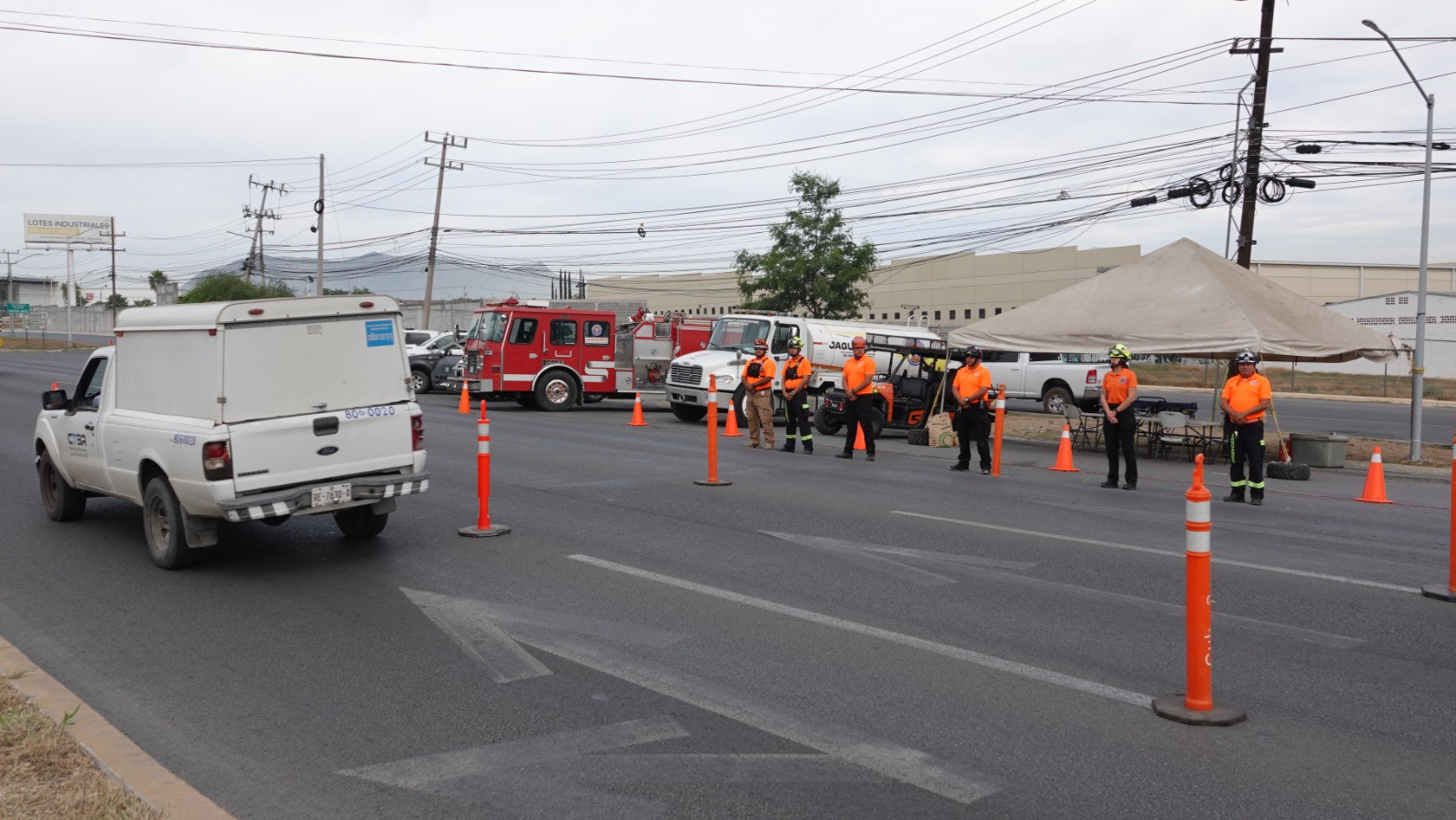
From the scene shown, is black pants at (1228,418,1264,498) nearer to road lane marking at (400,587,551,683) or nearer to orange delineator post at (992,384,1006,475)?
orange delineator post at (992,384,1006,475)

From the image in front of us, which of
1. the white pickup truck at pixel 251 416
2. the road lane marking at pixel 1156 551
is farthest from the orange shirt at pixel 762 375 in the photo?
the white pickup truck at pixel 251 416

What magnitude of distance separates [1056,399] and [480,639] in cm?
2372

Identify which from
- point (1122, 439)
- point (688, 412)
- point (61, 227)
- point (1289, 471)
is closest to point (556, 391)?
point (688, 412)

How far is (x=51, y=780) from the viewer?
4.33 meters

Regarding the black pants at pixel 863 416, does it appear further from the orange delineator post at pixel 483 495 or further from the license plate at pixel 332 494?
the license plate at pixel 332 494

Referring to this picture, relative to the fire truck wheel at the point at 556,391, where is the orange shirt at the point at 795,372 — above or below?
above

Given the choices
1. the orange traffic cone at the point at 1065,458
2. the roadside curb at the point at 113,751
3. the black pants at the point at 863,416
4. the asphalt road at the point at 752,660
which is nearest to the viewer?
the roadside curb at the point at 113,751

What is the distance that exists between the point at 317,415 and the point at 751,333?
1687cm

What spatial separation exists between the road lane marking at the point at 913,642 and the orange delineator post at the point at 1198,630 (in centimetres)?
26

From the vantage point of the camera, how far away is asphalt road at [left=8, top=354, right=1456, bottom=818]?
4.55 m

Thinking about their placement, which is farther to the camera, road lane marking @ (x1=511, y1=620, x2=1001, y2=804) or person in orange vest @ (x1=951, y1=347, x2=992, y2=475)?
person in orange vest @ (x1=951, y1=347, x2=992, y2=475)

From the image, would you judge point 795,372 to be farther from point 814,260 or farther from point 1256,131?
point 814,260

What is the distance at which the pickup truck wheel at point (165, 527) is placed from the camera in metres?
8.35

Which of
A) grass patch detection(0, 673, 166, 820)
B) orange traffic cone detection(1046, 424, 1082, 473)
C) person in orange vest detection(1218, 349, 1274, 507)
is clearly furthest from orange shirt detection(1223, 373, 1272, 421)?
grass patch detection(0, 673, 166, 820)
